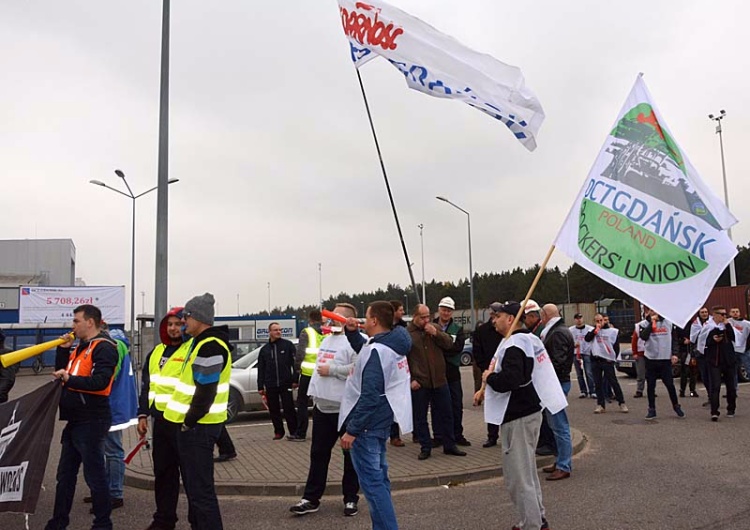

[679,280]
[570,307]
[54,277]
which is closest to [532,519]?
[679,280]

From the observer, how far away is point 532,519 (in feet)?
16.5

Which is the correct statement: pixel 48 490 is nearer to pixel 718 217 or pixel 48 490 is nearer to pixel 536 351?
pixel 536 351

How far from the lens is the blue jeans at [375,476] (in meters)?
4.82

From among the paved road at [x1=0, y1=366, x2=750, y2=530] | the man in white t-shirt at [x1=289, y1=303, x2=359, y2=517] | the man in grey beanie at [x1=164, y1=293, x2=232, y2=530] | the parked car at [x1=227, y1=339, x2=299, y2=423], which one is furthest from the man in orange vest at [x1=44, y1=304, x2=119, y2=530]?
the parked car at [x1=227, y1=339, x2=299, y2=423]

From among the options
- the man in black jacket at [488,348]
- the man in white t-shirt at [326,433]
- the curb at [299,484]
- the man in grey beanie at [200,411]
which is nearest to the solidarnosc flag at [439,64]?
the man in white t-shirt at [326,433]

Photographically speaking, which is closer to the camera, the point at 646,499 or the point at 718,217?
the point at 718,217

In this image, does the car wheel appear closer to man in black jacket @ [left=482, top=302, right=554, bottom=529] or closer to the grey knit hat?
the grey knit hat

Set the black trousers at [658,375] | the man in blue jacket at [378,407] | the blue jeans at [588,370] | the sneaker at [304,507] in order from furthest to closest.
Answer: the blue jeans at [588,370] → the black trousers at [658,375] → the sneaker at [304,507] → the man in blue jacket at [378,407]

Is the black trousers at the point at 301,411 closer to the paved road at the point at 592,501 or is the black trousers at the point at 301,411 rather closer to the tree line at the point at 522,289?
the paved road at the point at 592,501

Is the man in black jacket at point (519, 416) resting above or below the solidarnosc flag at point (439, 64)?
below

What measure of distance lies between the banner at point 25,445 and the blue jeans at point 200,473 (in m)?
1.54

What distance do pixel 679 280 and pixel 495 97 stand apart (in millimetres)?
2866

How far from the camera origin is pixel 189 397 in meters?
4.91

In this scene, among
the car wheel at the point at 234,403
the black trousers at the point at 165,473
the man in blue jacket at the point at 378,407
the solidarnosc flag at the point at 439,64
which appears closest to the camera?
the man in blue jacket at the point at 378,407
